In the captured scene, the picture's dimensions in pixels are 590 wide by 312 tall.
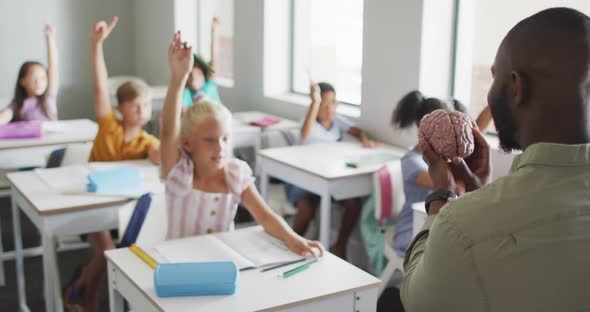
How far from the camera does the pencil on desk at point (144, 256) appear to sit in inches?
80.0

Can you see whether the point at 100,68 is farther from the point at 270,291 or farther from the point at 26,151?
the point at 270,291

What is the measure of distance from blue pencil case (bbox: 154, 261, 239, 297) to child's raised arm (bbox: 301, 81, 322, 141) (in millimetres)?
2305

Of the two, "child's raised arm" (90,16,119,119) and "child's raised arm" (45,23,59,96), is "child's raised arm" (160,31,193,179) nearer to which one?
"child's raised arm" (90,16,119,119)

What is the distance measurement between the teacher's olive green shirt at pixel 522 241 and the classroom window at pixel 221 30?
16.9 ft

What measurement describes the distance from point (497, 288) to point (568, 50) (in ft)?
1.17

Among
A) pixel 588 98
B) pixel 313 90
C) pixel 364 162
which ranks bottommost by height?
pixel 364 162

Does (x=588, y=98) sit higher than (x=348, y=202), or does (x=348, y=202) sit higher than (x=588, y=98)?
(x=588, y=98)

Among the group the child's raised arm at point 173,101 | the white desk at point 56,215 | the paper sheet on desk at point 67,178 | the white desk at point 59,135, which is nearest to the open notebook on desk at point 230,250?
the child's raised arm at point 173,101

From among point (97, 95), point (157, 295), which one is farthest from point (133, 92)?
point (157, 295)

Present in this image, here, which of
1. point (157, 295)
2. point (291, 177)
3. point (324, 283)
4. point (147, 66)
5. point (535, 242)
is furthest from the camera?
point (147, 66)

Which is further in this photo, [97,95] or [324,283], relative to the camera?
[97,95]

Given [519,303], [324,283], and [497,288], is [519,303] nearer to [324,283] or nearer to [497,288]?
[497,288]

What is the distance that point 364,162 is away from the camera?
3.63 m

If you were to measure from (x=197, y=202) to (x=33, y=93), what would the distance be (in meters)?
2.70
